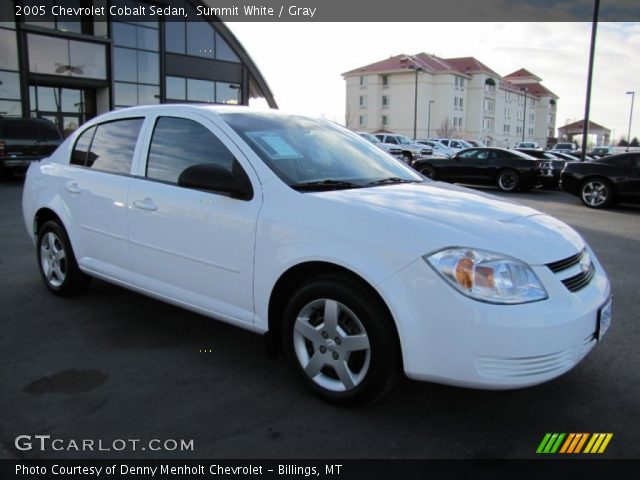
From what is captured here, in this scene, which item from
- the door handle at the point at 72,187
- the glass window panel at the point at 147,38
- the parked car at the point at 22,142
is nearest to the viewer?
the door handle at the point at 72,187

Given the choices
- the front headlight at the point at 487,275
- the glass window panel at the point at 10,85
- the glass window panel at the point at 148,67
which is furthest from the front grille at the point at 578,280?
the glass window panel at the point at 148,67

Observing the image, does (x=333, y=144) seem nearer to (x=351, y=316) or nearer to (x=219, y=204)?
(x=219, y=204)

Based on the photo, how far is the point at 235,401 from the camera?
10.3ft

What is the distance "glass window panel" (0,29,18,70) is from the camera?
78.6 feet

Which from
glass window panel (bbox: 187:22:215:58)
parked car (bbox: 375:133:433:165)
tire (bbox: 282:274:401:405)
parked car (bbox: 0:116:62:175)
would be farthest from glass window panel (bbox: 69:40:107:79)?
tire (bbox: 282:274:401:405)

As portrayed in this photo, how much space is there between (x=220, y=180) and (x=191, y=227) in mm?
446

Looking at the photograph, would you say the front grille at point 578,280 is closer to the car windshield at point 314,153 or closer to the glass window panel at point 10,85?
the car windshield at point 314,153

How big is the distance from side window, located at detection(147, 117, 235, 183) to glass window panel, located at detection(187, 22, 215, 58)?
3052 centimetres

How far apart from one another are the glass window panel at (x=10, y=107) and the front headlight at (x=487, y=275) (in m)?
26.5

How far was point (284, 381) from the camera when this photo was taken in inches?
133

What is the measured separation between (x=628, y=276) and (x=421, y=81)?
75375 millimetres

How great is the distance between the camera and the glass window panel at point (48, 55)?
25.0m

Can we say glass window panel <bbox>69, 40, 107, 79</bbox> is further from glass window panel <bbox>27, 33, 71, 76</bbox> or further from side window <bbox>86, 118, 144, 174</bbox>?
side window <bbox>86, 118, 144, 174</bbox>

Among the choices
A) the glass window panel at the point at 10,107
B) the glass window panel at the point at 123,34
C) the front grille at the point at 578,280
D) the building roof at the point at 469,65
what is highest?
the building roof at the point at 469,65
